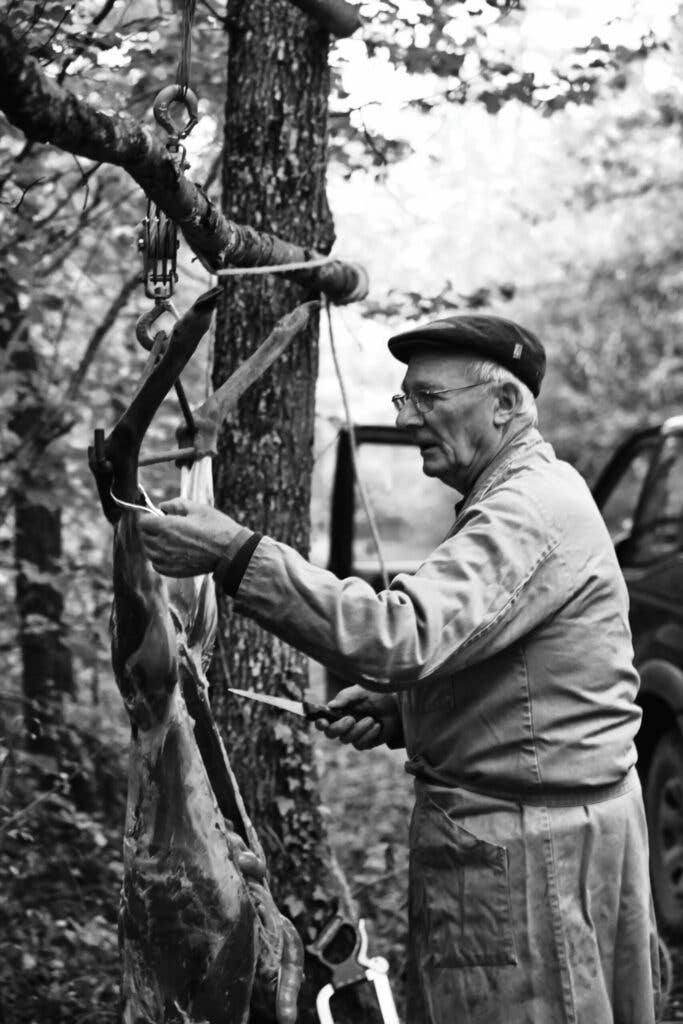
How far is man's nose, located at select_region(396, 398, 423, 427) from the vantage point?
9.23 ft

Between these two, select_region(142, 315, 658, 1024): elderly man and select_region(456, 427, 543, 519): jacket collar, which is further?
select_region(456, 427, 543, 519): jacket collar

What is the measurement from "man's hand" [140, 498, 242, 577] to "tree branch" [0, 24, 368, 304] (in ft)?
2.23

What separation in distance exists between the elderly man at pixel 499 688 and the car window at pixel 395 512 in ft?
18.8

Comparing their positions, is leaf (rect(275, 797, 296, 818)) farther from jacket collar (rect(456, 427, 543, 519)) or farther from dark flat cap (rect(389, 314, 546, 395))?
dark flat cap (rect(389, 314, 546, 395))

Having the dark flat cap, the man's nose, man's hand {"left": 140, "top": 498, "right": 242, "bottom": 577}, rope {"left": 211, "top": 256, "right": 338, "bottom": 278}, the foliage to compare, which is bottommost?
the foliage

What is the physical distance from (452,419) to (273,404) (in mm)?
1228

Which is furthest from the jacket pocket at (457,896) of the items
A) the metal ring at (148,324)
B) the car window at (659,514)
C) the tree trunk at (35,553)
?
the car window at (659,514)

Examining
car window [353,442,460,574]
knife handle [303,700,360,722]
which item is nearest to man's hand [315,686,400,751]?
knife handle [303,700,360,722]

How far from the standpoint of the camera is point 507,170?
1816cm

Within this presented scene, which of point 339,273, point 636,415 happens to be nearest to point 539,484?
point 339,273

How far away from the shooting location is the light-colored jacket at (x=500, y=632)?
238 cm

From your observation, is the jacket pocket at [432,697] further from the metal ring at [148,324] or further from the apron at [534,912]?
the metal ring at [148,324]

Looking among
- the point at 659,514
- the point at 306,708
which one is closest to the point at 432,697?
the point at 306,708

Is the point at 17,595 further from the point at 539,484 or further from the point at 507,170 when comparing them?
the point at 507,170
